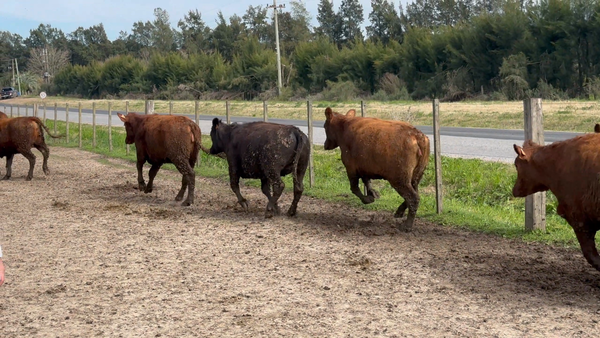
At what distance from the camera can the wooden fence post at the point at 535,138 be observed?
8801mm

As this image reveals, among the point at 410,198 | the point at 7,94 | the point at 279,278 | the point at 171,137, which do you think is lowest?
the point at 279,278

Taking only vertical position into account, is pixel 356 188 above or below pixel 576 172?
below

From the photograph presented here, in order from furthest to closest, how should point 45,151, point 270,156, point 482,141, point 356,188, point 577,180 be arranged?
point 482,141 → point 45,151 → point 270,156 → point 356,188 → point 577,180

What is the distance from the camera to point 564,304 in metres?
6.12

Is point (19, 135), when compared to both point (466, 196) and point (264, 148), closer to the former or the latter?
point (264, 148)

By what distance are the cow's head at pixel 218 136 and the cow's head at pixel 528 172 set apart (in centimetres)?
524

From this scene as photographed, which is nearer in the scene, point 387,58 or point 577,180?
point 577,180

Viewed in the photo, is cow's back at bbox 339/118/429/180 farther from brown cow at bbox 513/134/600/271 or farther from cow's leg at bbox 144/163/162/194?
cow's leg at bbox 144/163/162/194

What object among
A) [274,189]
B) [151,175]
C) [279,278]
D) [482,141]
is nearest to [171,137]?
[151,175]

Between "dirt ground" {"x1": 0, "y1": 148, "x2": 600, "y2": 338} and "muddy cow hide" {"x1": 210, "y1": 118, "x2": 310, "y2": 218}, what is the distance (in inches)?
16.9

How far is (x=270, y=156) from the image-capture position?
1050 cm

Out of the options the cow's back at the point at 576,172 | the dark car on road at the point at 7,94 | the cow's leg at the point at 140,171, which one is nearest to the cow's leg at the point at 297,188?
the cow's leg at the point at 140,171

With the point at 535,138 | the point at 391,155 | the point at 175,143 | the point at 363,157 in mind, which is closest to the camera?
the point at 535,138

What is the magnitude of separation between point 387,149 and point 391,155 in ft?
0.30
